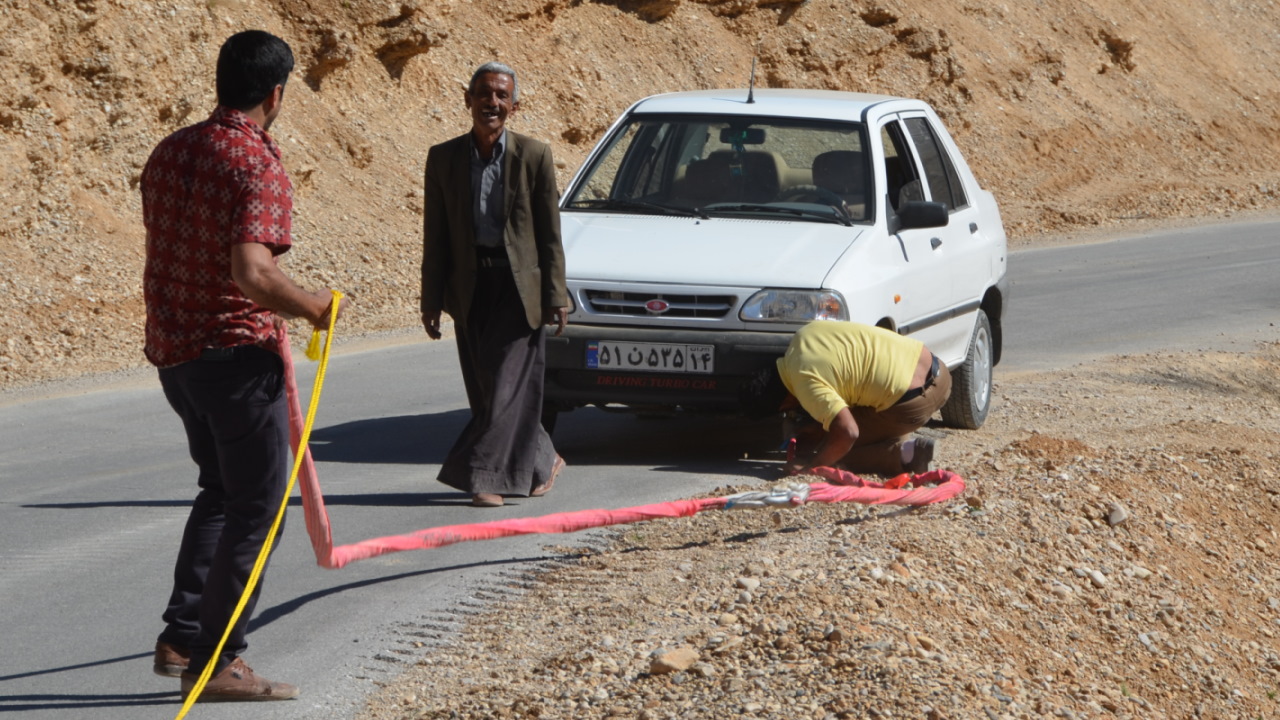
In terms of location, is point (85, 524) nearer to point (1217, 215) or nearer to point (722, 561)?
point (722, 561)

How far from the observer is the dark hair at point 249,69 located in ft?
14.6

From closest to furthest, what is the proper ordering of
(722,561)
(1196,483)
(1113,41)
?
(722,561)
(1196,483)
(1113,41)

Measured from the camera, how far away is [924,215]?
28.0ft

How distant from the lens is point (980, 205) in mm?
10398

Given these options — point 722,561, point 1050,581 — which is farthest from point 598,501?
point 1050,581

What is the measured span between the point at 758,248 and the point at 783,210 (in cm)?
66

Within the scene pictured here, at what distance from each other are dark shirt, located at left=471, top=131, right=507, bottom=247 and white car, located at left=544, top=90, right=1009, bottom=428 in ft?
2.96

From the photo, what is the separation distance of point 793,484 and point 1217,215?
20.0 meters

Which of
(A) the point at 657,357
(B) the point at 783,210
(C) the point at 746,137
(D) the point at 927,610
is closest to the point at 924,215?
(B) the point at 783,210

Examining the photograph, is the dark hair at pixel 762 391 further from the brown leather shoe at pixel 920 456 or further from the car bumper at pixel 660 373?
the brown leather shoe at pixel 920 456

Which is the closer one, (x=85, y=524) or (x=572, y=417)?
(x=85, y=524)

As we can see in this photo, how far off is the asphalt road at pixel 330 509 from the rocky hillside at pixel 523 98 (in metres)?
2.75

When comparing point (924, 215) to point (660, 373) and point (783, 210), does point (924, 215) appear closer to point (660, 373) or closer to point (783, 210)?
point (783, 210)

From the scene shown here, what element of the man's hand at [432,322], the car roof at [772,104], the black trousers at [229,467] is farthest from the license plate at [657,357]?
the black trousers at [229,467]
